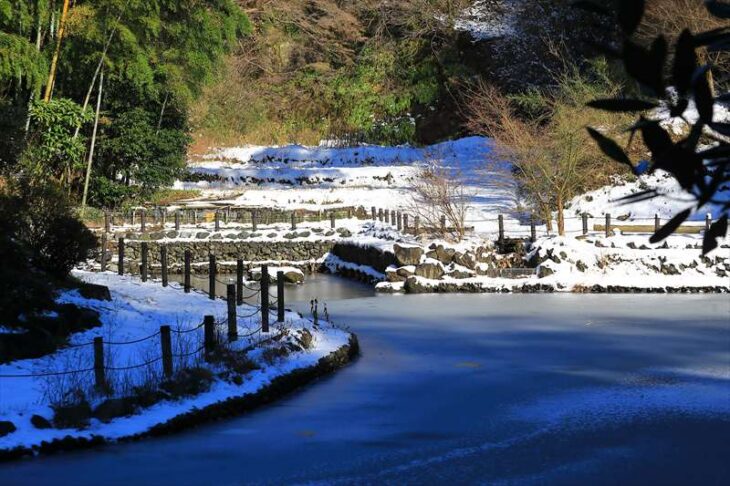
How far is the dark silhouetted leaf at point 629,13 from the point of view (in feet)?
7.48

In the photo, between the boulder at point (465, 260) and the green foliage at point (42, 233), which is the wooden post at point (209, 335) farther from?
the boulder at point (465, 260)

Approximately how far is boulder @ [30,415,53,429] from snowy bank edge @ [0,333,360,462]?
205 millimetres

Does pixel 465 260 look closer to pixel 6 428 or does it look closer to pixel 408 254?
pixel 408 254

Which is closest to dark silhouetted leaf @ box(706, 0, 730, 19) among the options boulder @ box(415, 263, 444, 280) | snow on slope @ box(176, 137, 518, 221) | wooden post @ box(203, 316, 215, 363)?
wooden post @ box(203, 316, 215, 363)

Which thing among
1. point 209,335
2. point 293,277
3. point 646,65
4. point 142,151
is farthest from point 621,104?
point 142,151

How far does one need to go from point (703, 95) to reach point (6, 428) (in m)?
7.84

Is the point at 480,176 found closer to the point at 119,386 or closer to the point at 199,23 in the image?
the point at 199,23

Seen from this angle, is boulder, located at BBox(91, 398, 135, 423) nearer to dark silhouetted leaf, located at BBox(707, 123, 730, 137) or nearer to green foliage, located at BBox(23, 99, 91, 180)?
dark silhouetted leaf, located at BBox(707, 123, 730, 137)

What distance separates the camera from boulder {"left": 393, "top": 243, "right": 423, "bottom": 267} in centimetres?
2253

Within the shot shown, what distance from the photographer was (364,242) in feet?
82.7

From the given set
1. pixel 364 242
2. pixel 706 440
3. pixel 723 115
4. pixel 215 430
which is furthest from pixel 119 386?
pixel 723 115

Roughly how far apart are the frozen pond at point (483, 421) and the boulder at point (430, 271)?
5.74 metres

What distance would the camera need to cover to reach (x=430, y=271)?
22.4 metres

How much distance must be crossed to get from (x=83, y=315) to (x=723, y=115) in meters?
22.0
